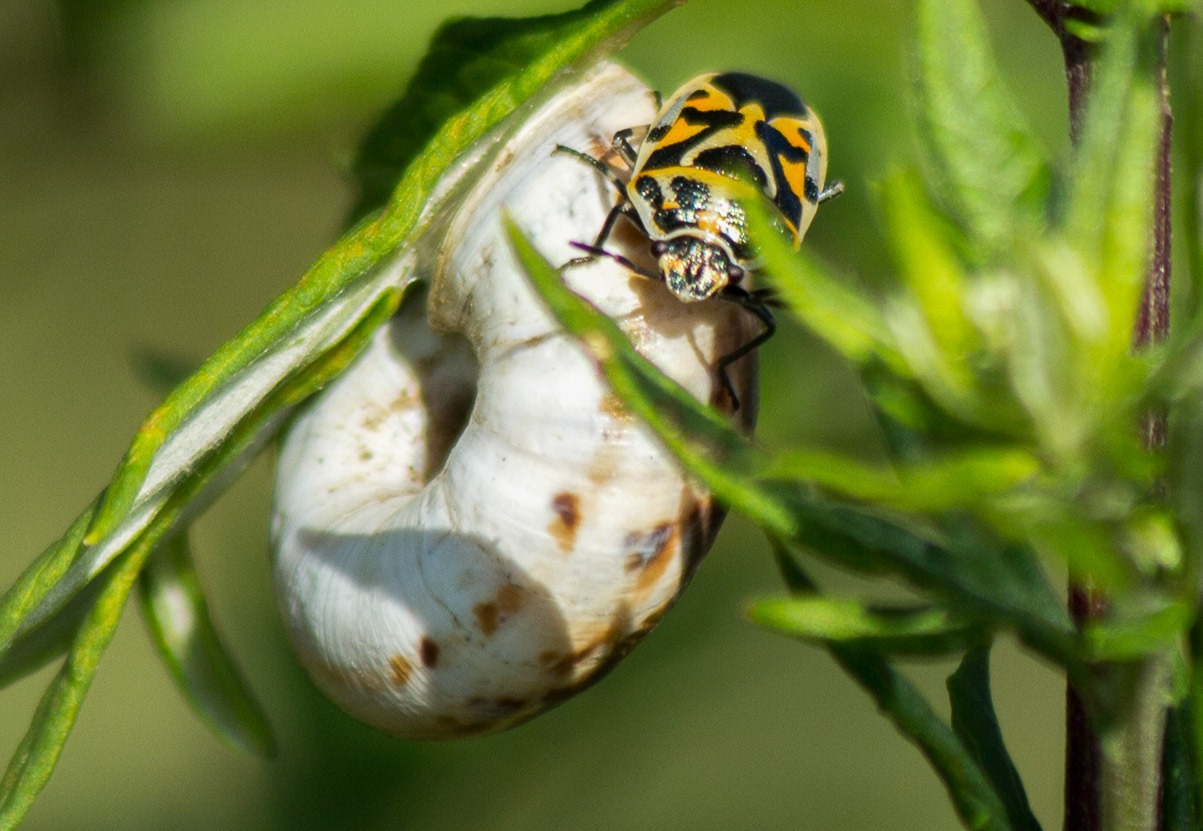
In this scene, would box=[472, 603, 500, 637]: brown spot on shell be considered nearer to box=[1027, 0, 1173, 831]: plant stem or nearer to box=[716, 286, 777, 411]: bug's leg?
box=[716, 286, 777, 411]: bug's leg

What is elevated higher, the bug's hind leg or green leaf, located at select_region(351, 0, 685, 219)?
green leaf, located at select_region(351, 0, 685, 219)

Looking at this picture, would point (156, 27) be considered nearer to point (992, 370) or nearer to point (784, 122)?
point (784, 122)

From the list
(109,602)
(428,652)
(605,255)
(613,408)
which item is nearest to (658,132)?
(605,255)

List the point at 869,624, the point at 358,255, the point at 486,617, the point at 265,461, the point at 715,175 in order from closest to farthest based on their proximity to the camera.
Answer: the point at 869,624, the point at 358,255, the point at 486,617, the point at 715,175, the point at 265,461

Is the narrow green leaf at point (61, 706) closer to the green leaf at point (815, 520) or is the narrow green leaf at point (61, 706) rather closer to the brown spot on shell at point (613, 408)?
the brown spot on shell at point (613, 408)

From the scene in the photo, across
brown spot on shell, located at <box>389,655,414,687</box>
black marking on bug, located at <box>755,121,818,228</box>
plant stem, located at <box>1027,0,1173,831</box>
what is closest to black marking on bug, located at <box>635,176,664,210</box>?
black marking on bug, located at <box>755,121,818,228</box>

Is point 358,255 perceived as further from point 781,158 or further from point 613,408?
point 781,158

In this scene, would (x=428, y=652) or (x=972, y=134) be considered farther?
(x=428, y=652)
